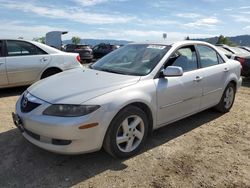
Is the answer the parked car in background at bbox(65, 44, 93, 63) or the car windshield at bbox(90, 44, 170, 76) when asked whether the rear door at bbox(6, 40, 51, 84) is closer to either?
the car windshield at bbox(90, 44, 170, 76)

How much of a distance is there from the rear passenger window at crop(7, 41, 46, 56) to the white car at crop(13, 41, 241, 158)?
3256 millimetres

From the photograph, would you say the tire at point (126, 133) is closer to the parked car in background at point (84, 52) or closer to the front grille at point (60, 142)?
the front grille at point (60, 142)

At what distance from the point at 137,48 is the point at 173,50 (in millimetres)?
656

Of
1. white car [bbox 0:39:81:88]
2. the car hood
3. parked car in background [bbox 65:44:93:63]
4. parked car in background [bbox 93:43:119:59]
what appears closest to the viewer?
the car hood

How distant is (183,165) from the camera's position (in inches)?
150

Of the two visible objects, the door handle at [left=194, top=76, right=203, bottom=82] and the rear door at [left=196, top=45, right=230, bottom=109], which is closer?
the door handle at [left=194, top=76, right=203, bottom=82]

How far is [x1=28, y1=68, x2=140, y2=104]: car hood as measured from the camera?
140 inches

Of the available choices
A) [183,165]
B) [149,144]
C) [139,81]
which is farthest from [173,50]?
[183,165]

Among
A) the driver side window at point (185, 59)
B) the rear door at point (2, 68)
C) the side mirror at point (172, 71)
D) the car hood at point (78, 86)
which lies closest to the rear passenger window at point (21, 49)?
the rear door at point (2, 68)

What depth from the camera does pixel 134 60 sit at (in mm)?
4625

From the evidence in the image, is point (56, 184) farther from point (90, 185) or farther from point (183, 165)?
point (183, 165)

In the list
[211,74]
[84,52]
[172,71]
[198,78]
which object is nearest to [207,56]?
[211,74]

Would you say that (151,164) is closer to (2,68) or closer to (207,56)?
(207,56)

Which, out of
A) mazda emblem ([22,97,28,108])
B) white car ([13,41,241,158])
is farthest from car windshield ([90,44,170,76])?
mazda emblem ([22,97,28,108])
